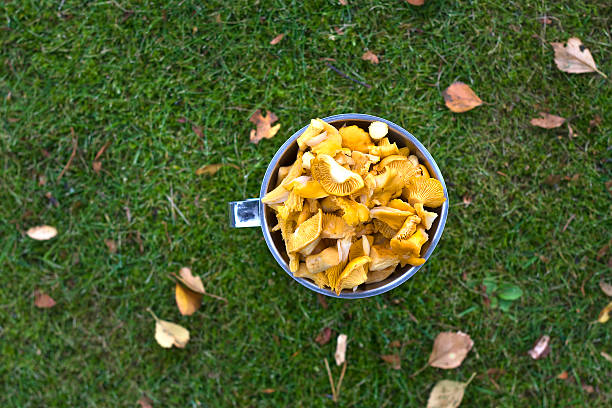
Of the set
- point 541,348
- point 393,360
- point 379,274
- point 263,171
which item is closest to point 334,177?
point 379,274

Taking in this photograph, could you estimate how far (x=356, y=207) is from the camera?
92 cm

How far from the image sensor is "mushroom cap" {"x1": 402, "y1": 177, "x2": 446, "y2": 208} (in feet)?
3.20

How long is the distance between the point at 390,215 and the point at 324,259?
17cm

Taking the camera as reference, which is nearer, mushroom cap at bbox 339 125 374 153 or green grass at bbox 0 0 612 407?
mushroom cap at bbox 339 125 374 153

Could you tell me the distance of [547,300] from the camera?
1642 mm

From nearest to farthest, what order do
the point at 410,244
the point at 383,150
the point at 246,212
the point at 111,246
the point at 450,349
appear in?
the point at 410,244, the point at 383,150, the point at 246,212, the point at 450,349, the point at 111,246

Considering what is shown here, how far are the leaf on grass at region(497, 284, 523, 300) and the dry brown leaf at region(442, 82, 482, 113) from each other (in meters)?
0.68

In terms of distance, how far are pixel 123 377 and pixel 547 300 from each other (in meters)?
1.67

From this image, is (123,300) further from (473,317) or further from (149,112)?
(473,317)

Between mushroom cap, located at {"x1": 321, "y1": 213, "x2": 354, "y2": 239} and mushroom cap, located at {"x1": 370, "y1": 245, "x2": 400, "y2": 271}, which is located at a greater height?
mushroom cap, located at {"x1": 321, "y1": 213, "x2": 354, "y2": 239}

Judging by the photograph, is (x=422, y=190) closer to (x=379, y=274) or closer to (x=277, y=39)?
(x=379, y=274)

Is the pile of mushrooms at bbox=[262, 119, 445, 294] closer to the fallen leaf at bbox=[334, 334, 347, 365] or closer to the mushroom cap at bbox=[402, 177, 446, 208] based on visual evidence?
the mushroom cap at bbox=[402, 177, 446, 208]

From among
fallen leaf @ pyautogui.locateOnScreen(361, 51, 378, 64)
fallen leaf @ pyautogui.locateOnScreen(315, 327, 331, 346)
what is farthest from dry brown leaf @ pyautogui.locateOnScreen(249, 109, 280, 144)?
fallen leaf @ pyautogui.locateOnScreen(315, 327, 331, 346)

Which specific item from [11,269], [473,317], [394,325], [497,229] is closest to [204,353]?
[394,325]
